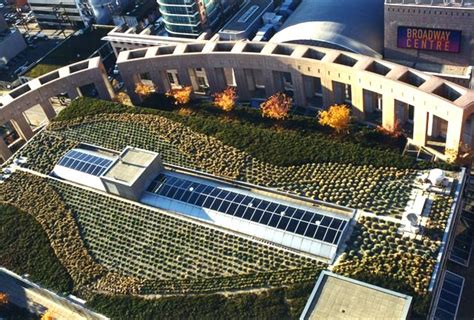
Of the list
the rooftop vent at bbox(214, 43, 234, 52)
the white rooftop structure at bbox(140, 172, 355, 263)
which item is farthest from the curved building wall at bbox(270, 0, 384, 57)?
the white rooftop structure at bbox(140, 172, 355, 263)

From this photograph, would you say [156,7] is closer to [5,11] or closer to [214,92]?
[214,92]

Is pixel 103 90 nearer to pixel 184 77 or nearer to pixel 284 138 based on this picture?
pixel 184 77

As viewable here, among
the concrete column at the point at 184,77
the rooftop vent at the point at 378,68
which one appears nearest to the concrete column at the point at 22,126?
the concrete column at the point at 184,77

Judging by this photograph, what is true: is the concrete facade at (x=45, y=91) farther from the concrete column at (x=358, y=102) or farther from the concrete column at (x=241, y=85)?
the concrete column at (x=358, y=102)

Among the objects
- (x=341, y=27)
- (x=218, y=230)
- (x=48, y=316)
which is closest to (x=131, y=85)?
(x=341, y=27)

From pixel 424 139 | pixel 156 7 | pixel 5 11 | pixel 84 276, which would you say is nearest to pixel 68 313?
pixel 84 276

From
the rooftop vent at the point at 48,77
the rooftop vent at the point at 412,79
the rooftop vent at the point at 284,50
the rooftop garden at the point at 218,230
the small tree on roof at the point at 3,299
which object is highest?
the rooftop vent at the point at 48,77
